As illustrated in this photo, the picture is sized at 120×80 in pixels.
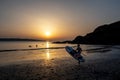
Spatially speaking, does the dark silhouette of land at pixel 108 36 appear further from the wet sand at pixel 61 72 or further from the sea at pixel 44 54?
the wet sand at pixel 61 72

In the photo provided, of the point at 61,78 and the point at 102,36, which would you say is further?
the point at 102,36

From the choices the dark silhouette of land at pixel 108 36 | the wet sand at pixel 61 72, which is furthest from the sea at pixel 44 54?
the dark silhouette of land at pixel 108 36

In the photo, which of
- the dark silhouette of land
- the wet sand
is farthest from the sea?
the dark silhouette of land

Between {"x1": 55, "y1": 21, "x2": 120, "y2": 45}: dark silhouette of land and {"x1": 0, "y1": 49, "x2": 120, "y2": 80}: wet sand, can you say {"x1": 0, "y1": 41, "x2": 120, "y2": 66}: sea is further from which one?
{"x1": 55, "y1": 21, "x2": 120, "y2": 45}: dark silhouette of land

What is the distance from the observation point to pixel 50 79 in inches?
700

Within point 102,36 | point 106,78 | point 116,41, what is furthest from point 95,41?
point 106,78

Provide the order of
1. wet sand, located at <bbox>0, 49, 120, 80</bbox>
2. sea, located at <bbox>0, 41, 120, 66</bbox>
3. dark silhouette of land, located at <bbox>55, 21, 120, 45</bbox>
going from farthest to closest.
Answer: dark silhouette of land, located at <bbox>55, 21, 120, 45</bbox>
sea, located at <bbox>0, 41, 120, 66</bbox>
wet sand, located at <bbox>0, 49, 120, 80</bbox>

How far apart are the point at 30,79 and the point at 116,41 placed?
154 meters

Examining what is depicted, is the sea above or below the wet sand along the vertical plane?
above

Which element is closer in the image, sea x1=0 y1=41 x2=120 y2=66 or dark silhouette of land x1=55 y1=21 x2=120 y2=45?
sea x1=0 y1=41 x2=120 y2=66

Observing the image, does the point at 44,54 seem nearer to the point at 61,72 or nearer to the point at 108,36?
the point at 61,72

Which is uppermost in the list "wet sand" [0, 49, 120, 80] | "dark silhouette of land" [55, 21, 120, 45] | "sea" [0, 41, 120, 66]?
"dark silhouette of land" [55, 21, 120, 45]

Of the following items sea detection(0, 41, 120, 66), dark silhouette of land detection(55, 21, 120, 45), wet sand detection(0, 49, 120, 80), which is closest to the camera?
wet sand detection(0, 49, 120, 80)

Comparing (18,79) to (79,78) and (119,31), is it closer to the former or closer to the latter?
(79,78)
